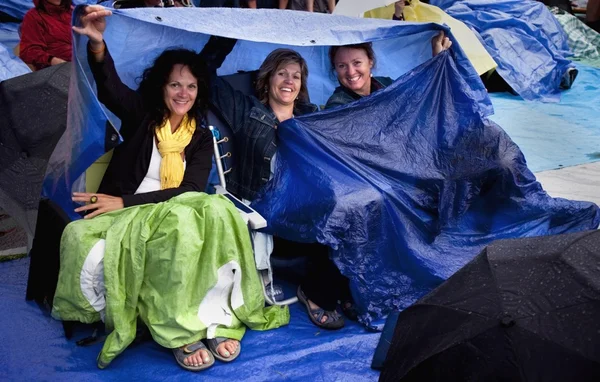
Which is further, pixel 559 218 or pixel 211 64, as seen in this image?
pixel 559 218

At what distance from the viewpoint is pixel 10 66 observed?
4223mm

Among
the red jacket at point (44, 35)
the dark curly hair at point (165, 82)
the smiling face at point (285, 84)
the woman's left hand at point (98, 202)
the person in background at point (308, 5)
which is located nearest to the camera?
the woman's left hand at point (98, 202)

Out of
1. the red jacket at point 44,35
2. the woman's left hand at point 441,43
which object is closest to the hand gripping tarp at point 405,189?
the woman's left hand at point 441,43

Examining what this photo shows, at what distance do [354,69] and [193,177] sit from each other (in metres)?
1.01

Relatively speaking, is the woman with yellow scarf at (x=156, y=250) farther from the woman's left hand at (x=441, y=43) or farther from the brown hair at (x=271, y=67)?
the woman's left hand at (x=441, y=43)

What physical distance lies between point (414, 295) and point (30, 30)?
3273 millimetres

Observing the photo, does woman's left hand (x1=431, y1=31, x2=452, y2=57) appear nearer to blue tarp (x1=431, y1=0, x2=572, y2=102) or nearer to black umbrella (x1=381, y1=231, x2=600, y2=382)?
black umbrella (x1=381, y1=231, x2=600, y2=382)

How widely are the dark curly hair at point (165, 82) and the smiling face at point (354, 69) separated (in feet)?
2.33

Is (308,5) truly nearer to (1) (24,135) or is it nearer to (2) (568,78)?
(2) (568,78)

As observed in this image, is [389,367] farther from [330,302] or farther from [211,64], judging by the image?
[211,64]

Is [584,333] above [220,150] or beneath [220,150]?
above

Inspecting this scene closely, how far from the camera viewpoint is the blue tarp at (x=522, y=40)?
22.7 ft

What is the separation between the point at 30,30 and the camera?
15.1ft

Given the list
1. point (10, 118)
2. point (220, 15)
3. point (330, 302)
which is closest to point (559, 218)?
point (330, 302)
